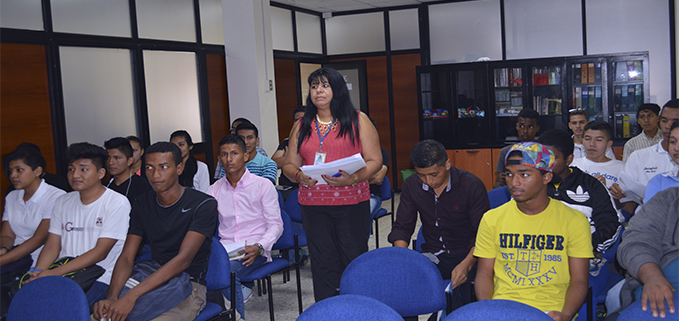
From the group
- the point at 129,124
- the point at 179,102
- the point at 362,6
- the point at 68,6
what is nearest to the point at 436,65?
the point at 362,6

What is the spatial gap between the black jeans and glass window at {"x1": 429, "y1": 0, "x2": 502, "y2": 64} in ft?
18.1

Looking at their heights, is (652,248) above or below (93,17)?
below

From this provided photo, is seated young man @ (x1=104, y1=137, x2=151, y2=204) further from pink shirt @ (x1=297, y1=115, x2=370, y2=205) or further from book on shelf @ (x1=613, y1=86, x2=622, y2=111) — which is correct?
book on shelf @ (x1=613, y1=86, x2=622, y2=111)

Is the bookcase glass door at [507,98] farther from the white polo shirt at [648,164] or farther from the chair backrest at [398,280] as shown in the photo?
the chair backrest at [398,280]

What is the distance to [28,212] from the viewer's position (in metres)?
3.30

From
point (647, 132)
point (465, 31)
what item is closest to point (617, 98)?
point (465, 31)

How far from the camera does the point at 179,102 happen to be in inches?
231

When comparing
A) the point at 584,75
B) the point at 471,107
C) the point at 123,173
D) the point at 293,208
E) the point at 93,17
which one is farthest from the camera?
the point at 471,107

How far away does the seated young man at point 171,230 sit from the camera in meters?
2.54

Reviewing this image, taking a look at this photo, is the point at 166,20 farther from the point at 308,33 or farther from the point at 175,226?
the point at 175,226

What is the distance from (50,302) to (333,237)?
56.8 inches

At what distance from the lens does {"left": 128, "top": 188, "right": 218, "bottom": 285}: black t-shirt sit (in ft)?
8.82

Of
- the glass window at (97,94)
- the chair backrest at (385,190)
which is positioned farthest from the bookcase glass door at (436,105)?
the glass window at (97,94)

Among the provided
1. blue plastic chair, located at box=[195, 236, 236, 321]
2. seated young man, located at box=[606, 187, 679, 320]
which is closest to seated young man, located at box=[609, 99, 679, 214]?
seated young man, located at box=[606, 187, 679, 320]
